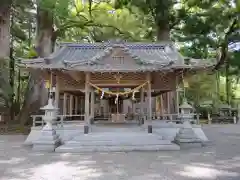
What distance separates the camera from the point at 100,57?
980 cm

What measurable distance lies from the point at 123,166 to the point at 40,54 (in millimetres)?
12956

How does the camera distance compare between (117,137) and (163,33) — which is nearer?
(117,137)

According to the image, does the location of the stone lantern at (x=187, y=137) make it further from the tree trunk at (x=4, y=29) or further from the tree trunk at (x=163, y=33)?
the tree trunk at (x=4, y=29)

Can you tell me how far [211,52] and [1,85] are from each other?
18594mm

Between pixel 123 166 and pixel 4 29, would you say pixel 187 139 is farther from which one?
pixel 4 29

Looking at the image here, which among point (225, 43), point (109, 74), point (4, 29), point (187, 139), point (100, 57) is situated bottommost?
point (187, 139)


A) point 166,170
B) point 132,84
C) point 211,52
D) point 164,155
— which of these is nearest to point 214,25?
point 211,52

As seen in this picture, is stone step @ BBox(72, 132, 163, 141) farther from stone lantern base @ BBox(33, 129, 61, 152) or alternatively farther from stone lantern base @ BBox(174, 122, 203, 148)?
stone lantern base @ BBox(33, 129, 61, 152)

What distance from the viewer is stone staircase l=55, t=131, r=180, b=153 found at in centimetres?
791

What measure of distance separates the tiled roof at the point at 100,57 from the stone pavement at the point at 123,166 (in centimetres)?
358

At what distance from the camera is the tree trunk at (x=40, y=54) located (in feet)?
50.4

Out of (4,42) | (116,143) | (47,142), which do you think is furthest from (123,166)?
(4,42)

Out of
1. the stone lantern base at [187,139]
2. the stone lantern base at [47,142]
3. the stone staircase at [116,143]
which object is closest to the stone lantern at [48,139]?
the stone lantern base at [47,142]

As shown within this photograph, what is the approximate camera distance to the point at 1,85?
12820mm
